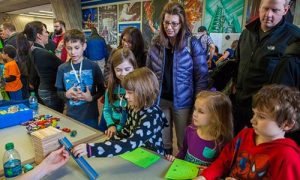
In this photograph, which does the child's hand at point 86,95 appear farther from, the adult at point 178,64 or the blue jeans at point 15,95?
the blue jeans at point 15,95

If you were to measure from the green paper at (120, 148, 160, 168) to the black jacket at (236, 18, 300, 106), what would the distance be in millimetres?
733

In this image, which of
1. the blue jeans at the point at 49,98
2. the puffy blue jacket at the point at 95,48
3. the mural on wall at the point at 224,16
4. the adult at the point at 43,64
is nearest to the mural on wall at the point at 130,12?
the mural on wall at the point at 224,16

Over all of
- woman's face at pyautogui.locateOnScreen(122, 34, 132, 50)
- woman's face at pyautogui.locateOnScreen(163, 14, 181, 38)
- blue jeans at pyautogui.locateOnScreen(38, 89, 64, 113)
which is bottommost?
blue jeans at pyautogui.locateOnScreen(38, 89, 64, 113)

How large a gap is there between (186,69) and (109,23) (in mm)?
5006

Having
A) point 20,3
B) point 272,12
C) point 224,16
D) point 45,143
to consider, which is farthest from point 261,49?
point 20,3

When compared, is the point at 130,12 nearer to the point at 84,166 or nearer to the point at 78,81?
the point at 78,81

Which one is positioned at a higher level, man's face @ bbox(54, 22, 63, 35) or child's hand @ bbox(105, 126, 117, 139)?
man's face @ bbox(54, 22, 63, 35)

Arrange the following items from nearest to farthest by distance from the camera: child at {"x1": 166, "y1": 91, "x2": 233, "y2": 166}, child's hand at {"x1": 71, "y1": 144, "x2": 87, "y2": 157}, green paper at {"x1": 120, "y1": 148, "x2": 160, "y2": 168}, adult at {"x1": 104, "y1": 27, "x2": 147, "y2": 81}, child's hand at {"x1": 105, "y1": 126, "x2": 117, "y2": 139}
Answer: child's hand at {"x1": 71, "y1": 144, "x2": 87, "y2": 157} → green paper at {"x1": 120, "y1": 148, "x2": 160, "y2": 168} → child at {"x1": 166, "y1": 91, "x2": 233, "y2": 166} → child's hand at {"x1": 105, "y1": 126, "x2": 117, "y2": 139} → adult at {"x1": 104, "y1": 27, "x2": 147, "y2": 81}

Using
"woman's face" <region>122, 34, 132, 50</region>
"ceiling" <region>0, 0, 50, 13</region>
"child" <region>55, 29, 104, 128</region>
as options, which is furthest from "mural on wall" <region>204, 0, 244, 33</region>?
"ceiling" <region>0, 0, 50, 13</region>

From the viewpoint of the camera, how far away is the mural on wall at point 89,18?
261 inches

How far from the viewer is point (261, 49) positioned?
1.39 metres

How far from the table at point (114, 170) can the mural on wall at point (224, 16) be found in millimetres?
3475

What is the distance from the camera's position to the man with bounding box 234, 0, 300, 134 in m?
1.32

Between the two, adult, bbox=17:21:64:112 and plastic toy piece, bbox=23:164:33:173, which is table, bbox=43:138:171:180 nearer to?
plastic toy piece, bbox=23:164:33:173
